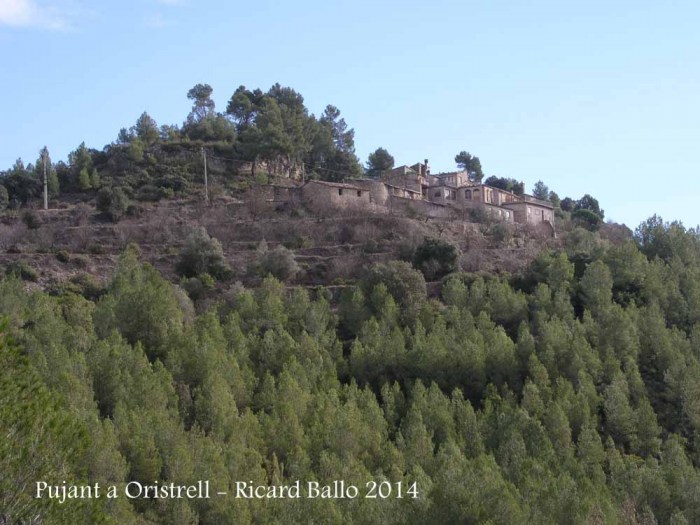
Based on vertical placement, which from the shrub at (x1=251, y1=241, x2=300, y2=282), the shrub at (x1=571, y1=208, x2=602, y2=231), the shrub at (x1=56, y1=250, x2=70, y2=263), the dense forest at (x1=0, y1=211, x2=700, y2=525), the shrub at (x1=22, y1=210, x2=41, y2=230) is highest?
the shrub at (x1=22, y1=210, x2=41, y2=230)

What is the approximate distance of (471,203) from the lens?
2152 inches

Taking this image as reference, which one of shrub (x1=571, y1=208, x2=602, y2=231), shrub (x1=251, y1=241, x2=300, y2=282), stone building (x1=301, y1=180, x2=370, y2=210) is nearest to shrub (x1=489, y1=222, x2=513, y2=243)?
stone building (x1=301, y1=180, x2=370, y2=210)

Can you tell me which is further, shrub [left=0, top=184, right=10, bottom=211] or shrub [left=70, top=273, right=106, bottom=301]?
shrub [left=0, top=184, right=10, bottom=211]

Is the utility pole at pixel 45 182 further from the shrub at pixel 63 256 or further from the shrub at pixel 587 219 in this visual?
the shrub at pixel 587 219

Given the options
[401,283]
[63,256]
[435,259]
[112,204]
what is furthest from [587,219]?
[63,256]

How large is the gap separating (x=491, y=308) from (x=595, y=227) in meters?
27.0

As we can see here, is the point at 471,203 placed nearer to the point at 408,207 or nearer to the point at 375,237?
the point at 408,207

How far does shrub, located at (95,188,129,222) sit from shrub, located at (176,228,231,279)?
27.6 feet

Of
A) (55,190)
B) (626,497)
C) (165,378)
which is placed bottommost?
(626,497)

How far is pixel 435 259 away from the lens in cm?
4203

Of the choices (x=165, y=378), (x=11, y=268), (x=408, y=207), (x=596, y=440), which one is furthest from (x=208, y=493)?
(x=408, y=207)

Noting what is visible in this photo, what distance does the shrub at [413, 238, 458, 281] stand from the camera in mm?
41719

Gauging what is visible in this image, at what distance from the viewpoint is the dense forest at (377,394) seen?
61.2ft

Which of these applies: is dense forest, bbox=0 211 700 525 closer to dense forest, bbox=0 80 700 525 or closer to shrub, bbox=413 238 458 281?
dense forest, bbox=0 80 700 525
